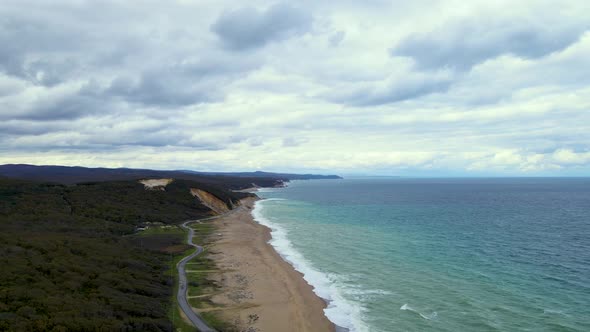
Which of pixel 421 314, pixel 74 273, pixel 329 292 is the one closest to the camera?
pixel 421 314

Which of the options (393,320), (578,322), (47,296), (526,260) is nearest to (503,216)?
(526,260)

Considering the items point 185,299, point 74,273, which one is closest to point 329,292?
point 185,299

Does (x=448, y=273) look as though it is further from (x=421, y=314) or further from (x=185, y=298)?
(x=185, y=298)

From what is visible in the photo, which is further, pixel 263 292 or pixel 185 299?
pixel 263 292

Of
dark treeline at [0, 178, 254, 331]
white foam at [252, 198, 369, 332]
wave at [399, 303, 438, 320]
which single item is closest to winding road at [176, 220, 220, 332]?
dark treeline at [0, 178, 254, 331]

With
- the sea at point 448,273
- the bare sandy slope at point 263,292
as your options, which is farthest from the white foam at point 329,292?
the bare sandy slope at point 263,292

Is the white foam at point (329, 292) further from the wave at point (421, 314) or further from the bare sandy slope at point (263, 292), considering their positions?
the wave at point (421, 314)

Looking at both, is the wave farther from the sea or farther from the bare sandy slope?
the bare sandy slope
